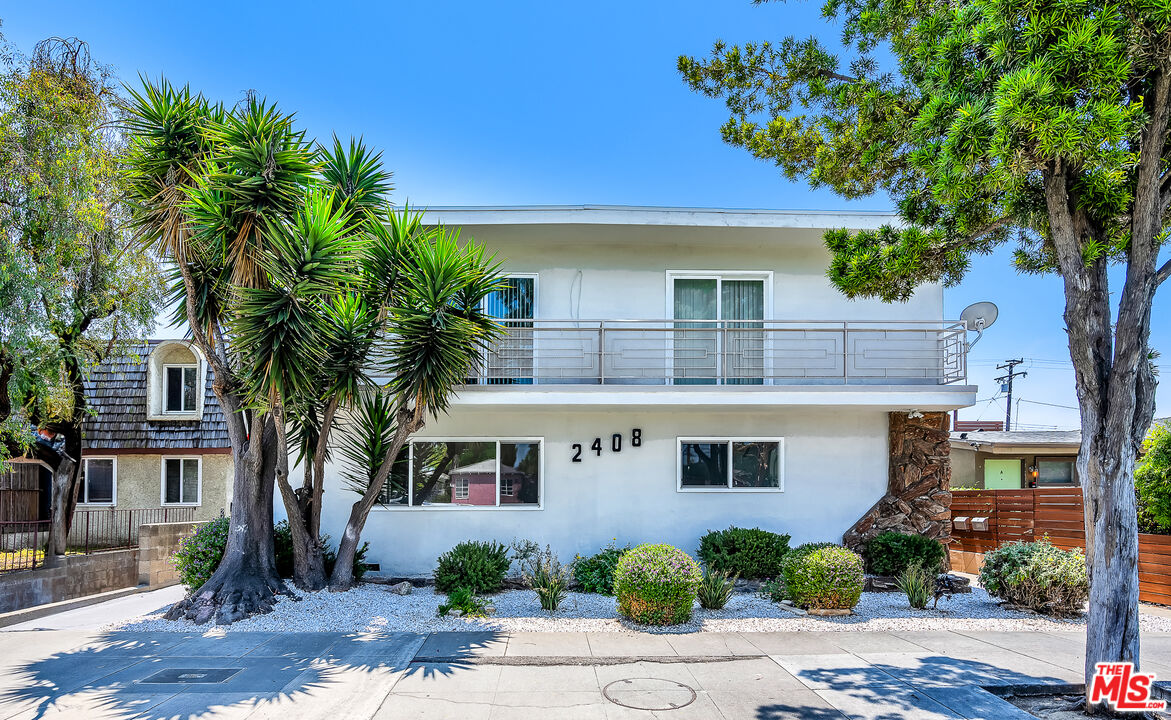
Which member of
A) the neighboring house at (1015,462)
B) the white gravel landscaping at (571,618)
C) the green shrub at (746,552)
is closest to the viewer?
the white gravel landscaping at (571,618)

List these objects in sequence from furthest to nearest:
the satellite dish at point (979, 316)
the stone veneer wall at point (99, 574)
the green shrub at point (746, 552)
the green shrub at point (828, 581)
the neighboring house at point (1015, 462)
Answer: the neighboring house at point (1015, 462) → the satellite dish at point (979, 316) → the green shrub at point (746, 552) → the stone veneer wall at point (99, 574) → the green shrub at point (828, 581)

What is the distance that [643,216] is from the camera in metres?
11.0

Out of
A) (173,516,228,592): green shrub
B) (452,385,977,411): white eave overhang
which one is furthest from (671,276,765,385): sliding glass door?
(173,516,228,592): green shrub

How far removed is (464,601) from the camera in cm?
902

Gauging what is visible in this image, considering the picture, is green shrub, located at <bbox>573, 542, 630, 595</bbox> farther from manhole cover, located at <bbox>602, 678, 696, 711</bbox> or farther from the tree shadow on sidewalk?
manhole cover, located at <bbox>602, 678, 696, 711</bbox>

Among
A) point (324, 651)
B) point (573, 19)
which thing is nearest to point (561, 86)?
point (573, 19)

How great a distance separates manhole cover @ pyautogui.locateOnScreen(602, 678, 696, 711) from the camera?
5941mm

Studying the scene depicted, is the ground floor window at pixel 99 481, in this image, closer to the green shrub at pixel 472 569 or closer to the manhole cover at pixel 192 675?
the green shrub at pixel 472 569

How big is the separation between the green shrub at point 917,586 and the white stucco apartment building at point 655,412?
1.72m

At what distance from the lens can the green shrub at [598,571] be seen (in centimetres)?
1037

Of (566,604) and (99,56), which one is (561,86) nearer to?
(99,56)

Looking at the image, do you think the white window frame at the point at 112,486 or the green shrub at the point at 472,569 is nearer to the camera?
the green shrub at the point at 472,569

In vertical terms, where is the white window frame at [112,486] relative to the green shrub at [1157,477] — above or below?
below

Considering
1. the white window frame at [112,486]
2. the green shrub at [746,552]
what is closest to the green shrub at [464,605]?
the green shrub at [746,552]
